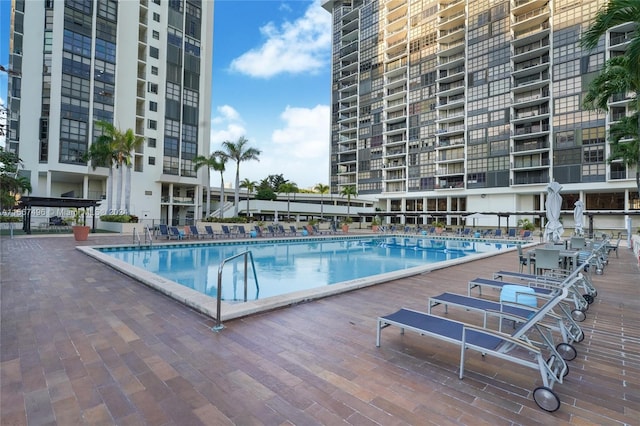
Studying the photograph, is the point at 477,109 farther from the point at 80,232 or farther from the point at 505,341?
the point at 505,341

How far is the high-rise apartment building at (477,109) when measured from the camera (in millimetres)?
34938

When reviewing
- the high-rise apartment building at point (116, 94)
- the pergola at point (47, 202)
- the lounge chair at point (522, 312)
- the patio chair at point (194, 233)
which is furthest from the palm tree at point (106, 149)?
the lounge chair at point (522, 312)

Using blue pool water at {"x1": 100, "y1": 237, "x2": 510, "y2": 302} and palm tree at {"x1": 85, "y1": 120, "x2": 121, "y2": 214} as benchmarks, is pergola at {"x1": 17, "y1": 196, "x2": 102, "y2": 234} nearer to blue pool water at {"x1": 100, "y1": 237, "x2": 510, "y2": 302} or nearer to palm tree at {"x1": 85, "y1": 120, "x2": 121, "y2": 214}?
palm tree at {"x1": 85, "y1": 120, "x2": 121, "y2": 214}

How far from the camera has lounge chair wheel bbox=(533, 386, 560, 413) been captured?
7.69ft

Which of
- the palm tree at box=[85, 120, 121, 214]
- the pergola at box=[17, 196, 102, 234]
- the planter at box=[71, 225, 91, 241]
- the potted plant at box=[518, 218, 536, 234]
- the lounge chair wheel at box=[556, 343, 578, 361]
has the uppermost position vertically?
the palm tree at box=[85, 120, 121, 214]

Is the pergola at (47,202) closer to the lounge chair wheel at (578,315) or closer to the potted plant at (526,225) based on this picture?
the lounge chair wheel at (578,315)

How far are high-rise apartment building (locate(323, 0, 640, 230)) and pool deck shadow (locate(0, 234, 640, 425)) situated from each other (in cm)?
3355

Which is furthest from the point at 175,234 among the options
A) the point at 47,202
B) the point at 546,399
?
the point at 546,399

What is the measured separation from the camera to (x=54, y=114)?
91.6ft

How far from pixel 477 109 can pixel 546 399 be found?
46.4 m

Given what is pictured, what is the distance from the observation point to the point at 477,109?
41969mm

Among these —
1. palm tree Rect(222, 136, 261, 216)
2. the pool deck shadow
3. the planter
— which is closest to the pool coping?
the pool deck shadow

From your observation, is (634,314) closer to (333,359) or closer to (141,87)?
(333,359)

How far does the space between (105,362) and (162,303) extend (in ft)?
6.71
